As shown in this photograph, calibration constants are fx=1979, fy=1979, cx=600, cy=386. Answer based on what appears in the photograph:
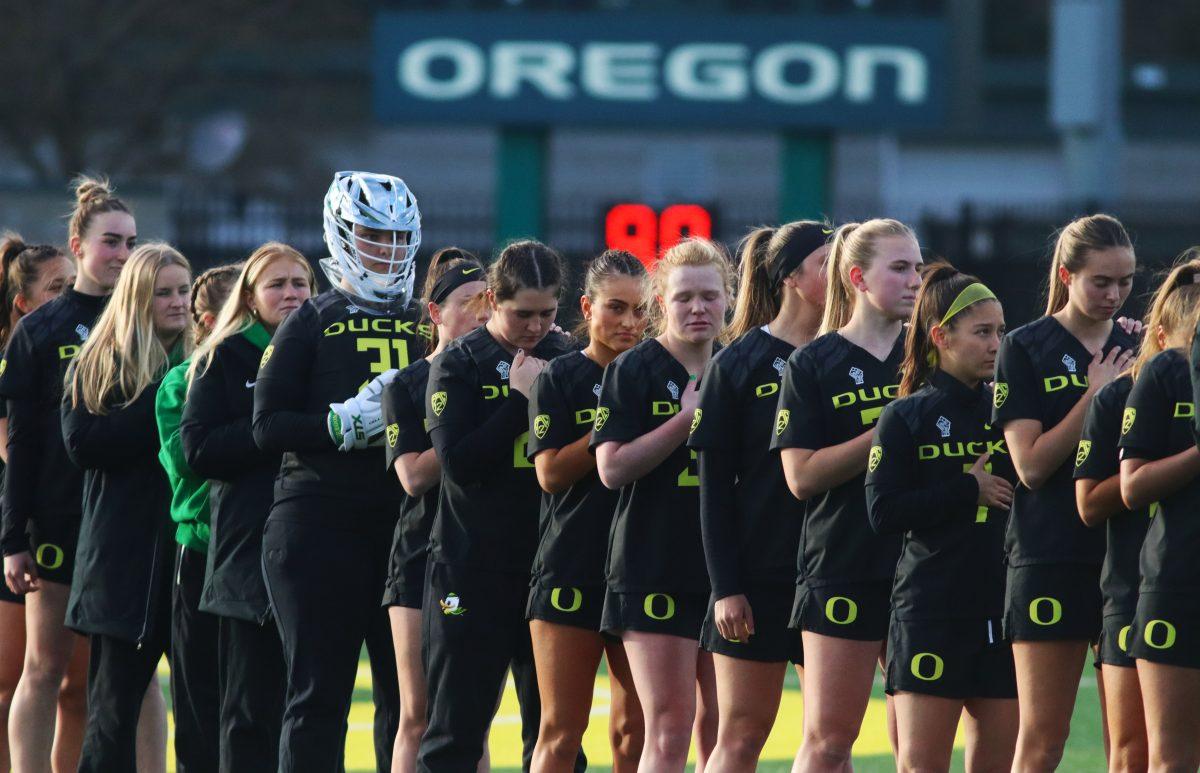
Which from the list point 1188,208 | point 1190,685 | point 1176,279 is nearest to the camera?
point 1190,685

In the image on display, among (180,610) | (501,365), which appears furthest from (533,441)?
(180,610)

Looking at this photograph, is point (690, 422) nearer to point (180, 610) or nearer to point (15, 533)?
point (180, 610)

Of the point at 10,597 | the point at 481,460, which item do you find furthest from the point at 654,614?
the point at 10,597

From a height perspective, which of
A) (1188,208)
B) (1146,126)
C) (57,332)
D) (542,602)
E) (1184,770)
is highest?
(1146,126)

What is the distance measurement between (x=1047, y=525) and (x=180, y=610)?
2851mm

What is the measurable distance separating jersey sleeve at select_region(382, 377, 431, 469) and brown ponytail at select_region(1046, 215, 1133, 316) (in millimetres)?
1994

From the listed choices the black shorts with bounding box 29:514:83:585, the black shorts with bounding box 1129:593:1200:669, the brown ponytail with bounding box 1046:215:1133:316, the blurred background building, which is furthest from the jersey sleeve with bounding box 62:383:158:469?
the blurred background building

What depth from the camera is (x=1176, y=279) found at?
5.64 meters

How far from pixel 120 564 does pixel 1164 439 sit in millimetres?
3490

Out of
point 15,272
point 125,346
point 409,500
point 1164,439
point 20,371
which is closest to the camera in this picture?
point 1164,439

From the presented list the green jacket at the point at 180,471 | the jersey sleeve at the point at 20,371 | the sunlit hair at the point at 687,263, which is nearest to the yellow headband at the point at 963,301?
the sunlit hair at the point at 687,263

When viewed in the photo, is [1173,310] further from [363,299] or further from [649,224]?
[649,224]

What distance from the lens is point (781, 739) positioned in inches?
351

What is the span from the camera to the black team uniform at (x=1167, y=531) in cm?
519
